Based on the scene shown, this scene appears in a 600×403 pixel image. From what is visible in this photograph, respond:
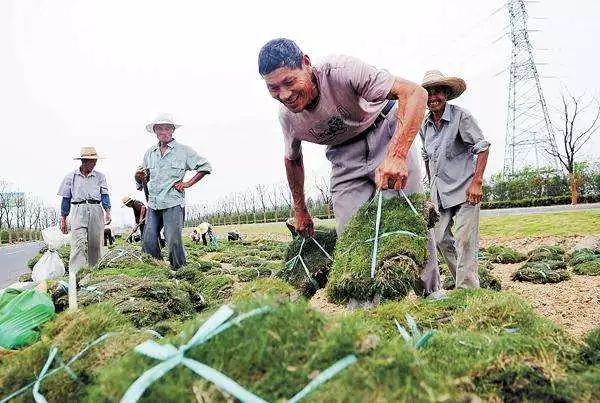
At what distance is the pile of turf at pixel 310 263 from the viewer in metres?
3.98

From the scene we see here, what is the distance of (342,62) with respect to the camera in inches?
131

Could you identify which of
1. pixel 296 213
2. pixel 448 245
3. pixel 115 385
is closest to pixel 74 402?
pixel 115 385

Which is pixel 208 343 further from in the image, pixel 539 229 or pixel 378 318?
pixel 539 229

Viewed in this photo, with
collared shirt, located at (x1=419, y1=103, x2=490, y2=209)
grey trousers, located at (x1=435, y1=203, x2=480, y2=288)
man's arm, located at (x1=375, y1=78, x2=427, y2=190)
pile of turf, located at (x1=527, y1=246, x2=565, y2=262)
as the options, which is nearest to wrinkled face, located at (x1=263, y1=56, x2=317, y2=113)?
man's arm, located at (x1=375, y1=78, x2=427, y2=190)

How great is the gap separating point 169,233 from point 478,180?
12.2 feet

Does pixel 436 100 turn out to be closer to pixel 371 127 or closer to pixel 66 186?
pixel 371 127

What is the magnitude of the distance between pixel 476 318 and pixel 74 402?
4.84 ft

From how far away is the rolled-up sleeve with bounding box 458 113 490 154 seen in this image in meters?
5.04

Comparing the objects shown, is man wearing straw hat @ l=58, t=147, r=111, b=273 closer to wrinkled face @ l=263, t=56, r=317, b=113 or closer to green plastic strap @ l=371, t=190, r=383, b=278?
wrinkled face @ l=263, t=56, r=317, b=113

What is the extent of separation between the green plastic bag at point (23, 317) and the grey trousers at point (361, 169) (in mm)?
2007

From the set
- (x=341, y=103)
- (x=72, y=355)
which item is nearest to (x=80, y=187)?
(x=341, y=103)

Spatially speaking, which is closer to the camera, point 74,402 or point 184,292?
point 74,402

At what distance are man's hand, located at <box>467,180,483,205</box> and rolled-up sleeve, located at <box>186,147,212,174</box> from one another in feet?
11.4

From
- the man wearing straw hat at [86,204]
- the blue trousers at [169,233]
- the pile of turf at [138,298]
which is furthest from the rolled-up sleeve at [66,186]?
the pile of turf at [138,298]
